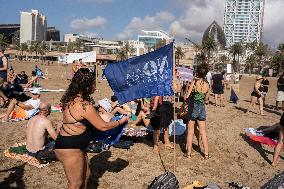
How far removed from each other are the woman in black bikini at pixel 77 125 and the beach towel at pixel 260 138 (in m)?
6.02

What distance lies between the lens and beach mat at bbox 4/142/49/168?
6496mm

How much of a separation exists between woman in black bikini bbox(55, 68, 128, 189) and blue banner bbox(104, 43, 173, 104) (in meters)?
2.13

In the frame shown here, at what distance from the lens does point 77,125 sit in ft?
12.8

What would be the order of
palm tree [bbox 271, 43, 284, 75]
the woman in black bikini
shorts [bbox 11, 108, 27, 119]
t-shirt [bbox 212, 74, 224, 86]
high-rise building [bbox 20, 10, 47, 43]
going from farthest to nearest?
high-rise building [bbox 20, 10, 47, 43] < palm tree [bbox 271, 43, 284, 75] < t-shirt [bbox 212, 74, 224, 86] < shorts [bbox 11, 108, 27, 119] < the woman in black bikini

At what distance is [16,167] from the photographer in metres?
6.30

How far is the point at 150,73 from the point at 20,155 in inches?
120

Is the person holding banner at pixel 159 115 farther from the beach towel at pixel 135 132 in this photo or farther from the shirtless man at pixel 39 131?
the shirtless man at pixel 39 131

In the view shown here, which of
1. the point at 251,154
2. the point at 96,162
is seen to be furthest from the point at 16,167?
the point at 251,154

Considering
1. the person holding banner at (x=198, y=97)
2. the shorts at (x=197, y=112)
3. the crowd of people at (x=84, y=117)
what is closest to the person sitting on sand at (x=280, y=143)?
the crowd of people at (x=84, y=117)

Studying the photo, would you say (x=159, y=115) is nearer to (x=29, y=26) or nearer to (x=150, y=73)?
(x=150, y=73)

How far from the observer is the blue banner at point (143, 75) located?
620 cm

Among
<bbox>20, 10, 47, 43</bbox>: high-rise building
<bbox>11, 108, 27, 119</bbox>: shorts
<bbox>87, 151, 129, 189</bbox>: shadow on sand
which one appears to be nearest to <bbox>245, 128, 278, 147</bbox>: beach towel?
<bbox>87, 151, 129, 189</bbox>: shadow on sand

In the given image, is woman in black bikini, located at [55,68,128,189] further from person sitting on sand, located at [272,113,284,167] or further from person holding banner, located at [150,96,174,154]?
person sitting on sand, located at [272,113,284,167]

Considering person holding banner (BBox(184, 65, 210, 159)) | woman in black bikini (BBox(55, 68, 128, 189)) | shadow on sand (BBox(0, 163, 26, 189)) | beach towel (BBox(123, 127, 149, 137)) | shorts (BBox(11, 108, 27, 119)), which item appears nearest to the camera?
woman in black bikini (BBox(55, 68, 128, 189))
